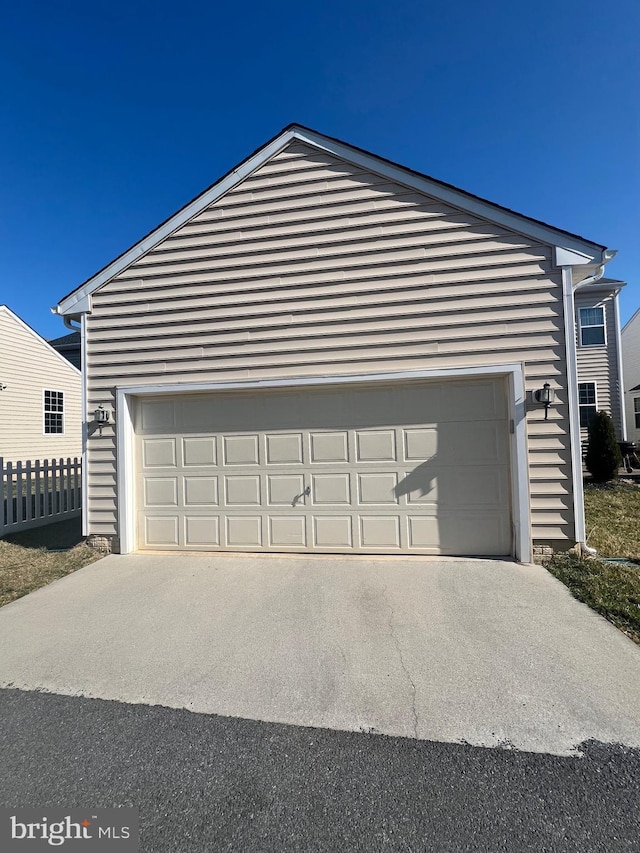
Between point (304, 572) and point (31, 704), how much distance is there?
268 centimetres

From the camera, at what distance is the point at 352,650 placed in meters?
2.98

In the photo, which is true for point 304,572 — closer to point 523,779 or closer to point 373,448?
point 373,448

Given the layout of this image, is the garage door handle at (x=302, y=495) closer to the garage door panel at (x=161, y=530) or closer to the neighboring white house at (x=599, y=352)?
the garage door panel at (x=161, y=530)

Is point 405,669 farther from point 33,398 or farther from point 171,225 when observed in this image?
point 33,398

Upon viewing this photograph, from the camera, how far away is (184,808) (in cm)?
172

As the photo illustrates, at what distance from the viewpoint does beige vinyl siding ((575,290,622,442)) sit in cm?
1242

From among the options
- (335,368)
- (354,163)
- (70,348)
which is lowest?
(335,368)

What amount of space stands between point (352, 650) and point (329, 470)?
2.50m

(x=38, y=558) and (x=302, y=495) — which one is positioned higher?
(x=302, y=495)

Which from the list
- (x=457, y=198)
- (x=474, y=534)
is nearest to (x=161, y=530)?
(x=474, y=534)

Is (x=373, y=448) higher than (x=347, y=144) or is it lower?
lower

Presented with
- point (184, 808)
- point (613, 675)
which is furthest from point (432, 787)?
point (613, 675)

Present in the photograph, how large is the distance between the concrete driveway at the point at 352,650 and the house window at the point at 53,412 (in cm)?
1279

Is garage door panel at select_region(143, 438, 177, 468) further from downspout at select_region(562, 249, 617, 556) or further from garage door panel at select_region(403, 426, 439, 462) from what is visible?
downspout at select_region(562, 249, 617, 556)
